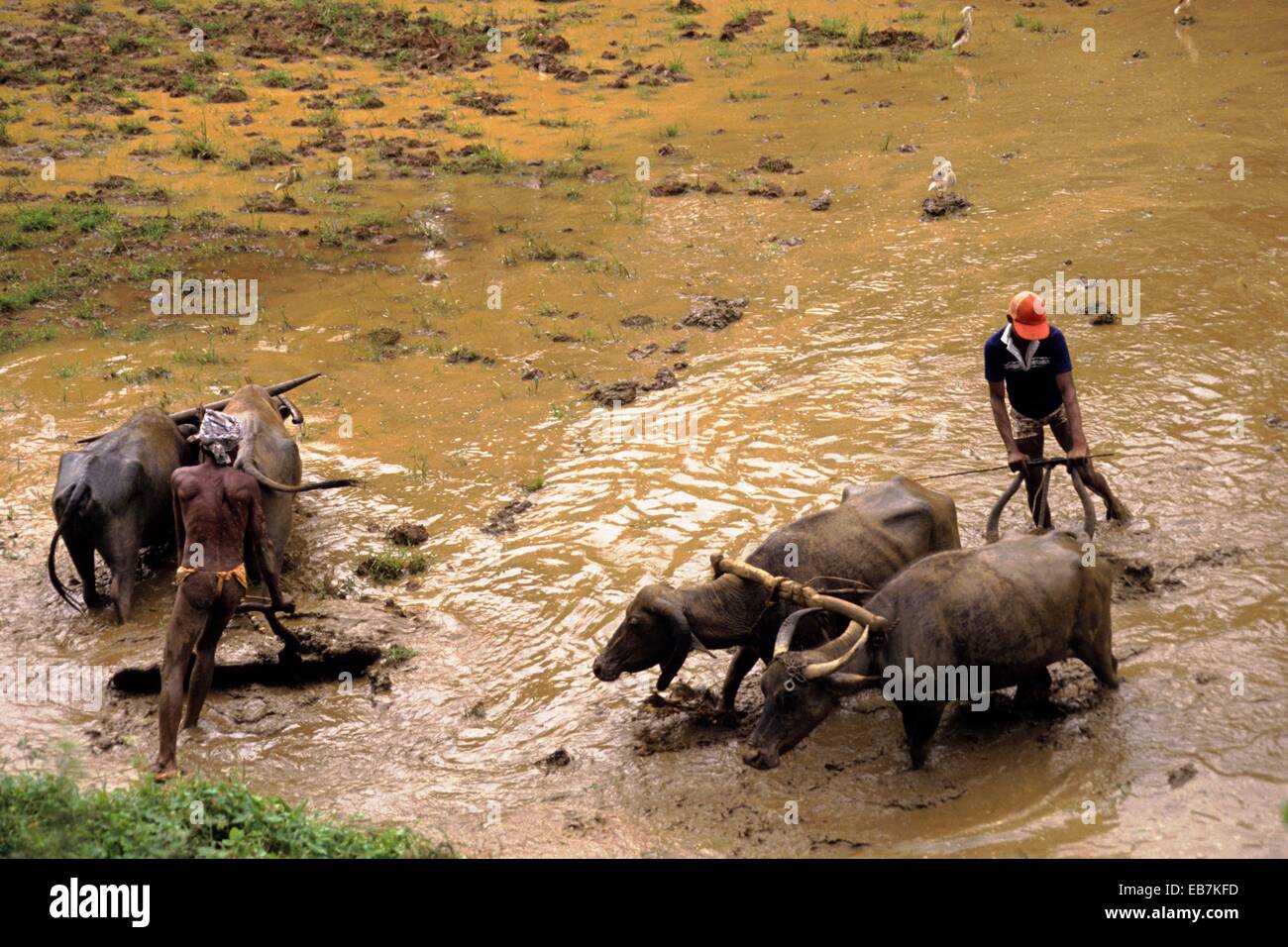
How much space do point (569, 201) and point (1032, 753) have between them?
10852 mm

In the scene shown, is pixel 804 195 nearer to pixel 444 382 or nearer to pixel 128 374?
pixel 444 382

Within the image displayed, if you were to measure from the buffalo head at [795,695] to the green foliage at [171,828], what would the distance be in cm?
161

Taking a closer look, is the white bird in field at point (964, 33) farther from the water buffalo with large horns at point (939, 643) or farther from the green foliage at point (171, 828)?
the green foliage at point (171, 828)

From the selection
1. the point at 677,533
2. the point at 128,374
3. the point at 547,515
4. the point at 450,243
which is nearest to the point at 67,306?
the point at 128,374

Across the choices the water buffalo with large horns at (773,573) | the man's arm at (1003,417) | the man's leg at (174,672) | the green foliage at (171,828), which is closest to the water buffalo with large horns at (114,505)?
the man's leg at (174,672)

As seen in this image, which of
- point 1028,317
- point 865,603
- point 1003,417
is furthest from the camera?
point 1003,417

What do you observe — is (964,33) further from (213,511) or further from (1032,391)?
(213,511)

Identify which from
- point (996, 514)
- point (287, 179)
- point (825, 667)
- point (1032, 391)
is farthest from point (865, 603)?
point (287, 179)

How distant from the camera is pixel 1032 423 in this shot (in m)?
8.12

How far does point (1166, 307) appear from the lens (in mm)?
11305

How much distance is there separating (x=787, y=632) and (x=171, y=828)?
9.79 ft

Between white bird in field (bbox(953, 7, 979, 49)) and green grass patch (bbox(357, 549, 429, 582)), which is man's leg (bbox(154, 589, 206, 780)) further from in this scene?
white bird in field (bbox(953, 7, 979, 49))

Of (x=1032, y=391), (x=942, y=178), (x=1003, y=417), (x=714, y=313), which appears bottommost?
(x=1003, y=417)

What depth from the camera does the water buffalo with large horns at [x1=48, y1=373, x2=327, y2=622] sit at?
8172 mm
